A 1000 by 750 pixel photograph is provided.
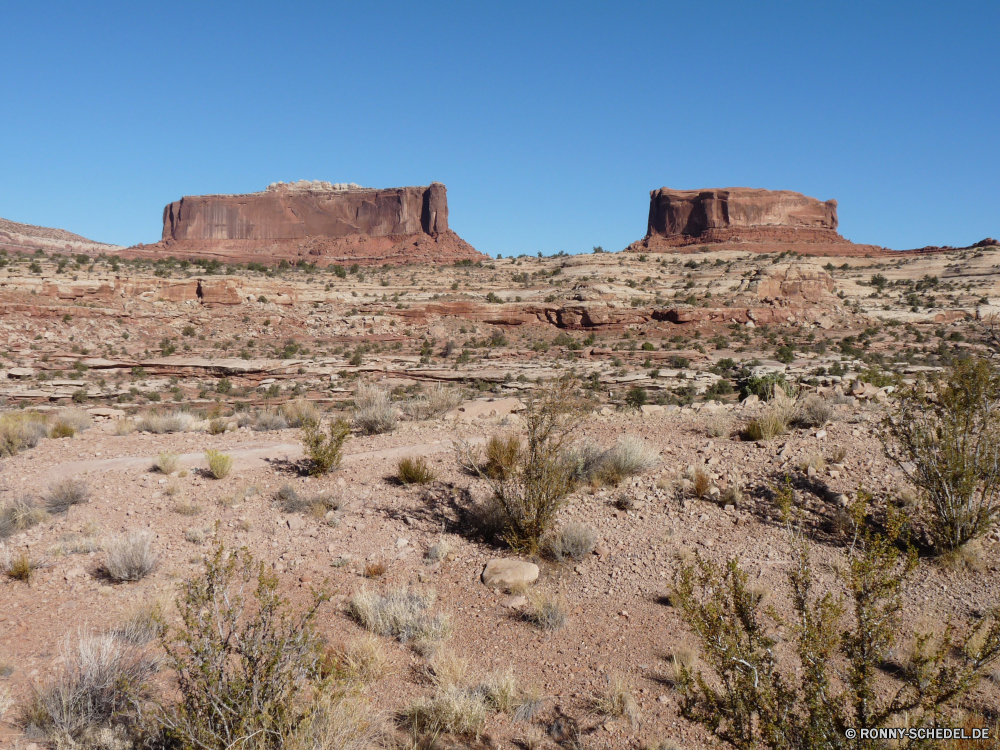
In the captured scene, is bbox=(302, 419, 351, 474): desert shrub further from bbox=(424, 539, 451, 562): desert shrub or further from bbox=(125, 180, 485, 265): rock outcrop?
bbox=(125, 180, 485, 265): rock outcrop

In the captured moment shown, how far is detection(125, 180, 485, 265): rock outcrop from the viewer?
7700 centimetres

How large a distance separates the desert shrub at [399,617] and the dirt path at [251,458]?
9.94 feet

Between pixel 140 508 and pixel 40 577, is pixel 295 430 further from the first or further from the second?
pixel 40 577

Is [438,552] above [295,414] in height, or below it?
below

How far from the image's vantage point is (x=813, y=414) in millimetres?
7699

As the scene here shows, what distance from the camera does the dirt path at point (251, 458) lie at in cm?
728

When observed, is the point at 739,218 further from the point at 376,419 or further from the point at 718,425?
the point at 376,419

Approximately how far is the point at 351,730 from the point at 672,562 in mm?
3168

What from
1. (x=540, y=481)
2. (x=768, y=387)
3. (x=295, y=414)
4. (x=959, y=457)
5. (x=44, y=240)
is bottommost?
(x=295, y=414)

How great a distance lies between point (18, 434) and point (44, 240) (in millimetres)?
76383

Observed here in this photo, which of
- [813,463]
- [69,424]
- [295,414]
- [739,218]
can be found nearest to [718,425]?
[813,463]

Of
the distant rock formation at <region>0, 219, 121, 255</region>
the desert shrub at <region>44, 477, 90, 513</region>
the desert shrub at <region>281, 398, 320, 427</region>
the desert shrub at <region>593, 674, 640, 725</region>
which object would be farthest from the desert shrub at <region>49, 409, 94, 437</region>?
the distant rock formation at <region>0, 219, 121, 255</region>

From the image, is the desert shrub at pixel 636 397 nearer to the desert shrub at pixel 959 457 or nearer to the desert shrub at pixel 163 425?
the desert shrub at pixel 959 457

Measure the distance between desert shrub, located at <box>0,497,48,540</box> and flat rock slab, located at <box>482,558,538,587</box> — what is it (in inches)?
178
